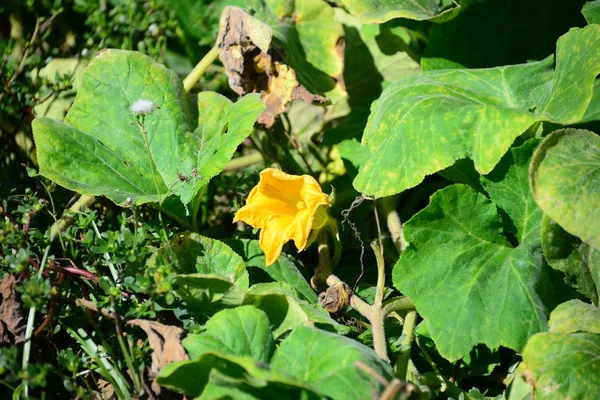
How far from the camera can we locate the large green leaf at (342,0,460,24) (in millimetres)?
2602

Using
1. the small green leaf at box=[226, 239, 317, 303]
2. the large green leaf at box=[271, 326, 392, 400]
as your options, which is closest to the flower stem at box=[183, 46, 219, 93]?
the small green leaf at box=[226, 239, 317, 303]

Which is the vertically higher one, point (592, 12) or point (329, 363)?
point (592, 12)

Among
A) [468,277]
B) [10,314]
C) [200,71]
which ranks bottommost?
[468,277]

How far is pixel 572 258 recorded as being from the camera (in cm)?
201

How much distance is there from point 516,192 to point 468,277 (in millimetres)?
332

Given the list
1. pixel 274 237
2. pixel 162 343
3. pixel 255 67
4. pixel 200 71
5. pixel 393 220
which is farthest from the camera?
pixel 200 71

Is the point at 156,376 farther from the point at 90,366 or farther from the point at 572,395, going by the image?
the point at 572,395

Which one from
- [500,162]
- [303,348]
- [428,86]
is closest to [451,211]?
[500,162]

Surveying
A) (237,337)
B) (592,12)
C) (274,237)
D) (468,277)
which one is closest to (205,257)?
(274,237)

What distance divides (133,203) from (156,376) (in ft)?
1.88

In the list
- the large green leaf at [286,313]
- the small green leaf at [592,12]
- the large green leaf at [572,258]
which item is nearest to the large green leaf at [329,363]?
the large green leaf at [286,313]

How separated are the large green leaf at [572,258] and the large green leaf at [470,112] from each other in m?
0.25

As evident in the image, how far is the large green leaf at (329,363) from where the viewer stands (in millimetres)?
1603

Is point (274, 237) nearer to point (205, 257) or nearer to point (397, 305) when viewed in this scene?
point (205, 257)
